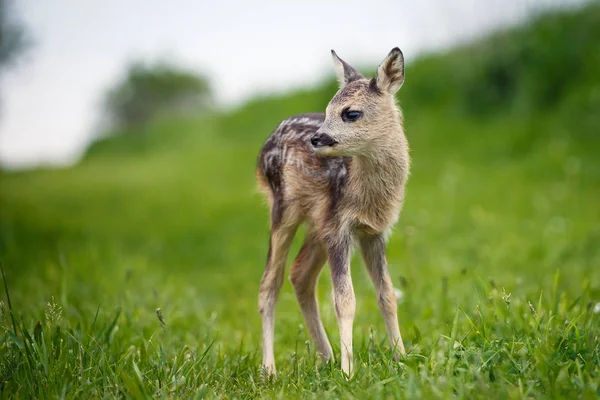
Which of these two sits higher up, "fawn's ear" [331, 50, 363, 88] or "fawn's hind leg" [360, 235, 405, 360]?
"fawn's ear" [331, 50, 363, 88]

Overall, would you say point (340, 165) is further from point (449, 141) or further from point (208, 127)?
point (208, 127)

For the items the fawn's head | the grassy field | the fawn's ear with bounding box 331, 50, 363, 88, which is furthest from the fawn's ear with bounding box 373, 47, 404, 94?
the grassy field

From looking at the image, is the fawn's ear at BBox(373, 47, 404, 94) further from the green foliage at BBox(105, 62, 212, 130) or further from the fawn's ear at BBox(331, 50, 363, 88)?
the green foliage at BBox(105, 62, 212, 130)

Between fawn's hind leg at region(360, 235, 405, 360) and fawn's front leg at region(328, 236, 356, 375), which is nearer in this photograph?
fawn's front leg at region(328, 236, 356, 375)

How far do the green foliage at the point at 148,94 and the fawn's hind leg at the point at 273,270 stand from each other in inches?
1075

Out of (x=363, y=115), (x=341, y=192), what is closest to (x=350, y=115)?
(x=363, y=115)

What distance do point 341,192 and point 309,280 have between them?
2.85 feet

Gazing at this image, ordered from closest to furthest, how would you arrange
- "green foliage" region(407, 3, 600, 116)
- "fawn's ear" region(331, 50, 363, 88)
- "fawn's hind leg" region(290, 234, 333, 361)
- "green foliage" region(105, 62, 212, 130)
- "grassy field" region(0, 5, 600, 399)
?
"grassy field" region(0, 5, 600, 399) → "fawn's ear" region(331, 50, 363, 88) → "fawn's hind leg" region(290, 234, 333, 361) → "green foliage" region(407, 3, 600, 116) → "green foliage" region(105, 62, 212, 130)

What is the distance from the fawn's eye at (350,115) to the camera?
441 cm

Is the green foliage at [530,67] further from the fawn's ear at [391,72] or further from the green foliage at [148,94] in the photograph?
the green foliage at [148,94]

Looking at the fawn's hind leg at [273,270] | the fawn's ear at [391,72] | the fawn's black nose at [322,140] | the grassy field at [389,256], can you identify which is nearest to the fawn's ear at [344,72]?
the fawn's ear at [391,72]

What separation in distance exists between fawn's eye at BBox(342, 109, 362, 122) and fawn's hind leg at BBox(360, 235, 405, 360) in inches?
33.4

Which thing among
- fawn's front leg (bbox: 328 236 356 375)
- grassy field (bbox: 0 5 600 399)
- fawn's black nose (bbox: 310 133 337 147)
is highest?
fawn's black nose (bbox: 310 133 337 147)

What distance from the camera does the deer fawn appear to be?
14.5 feet
